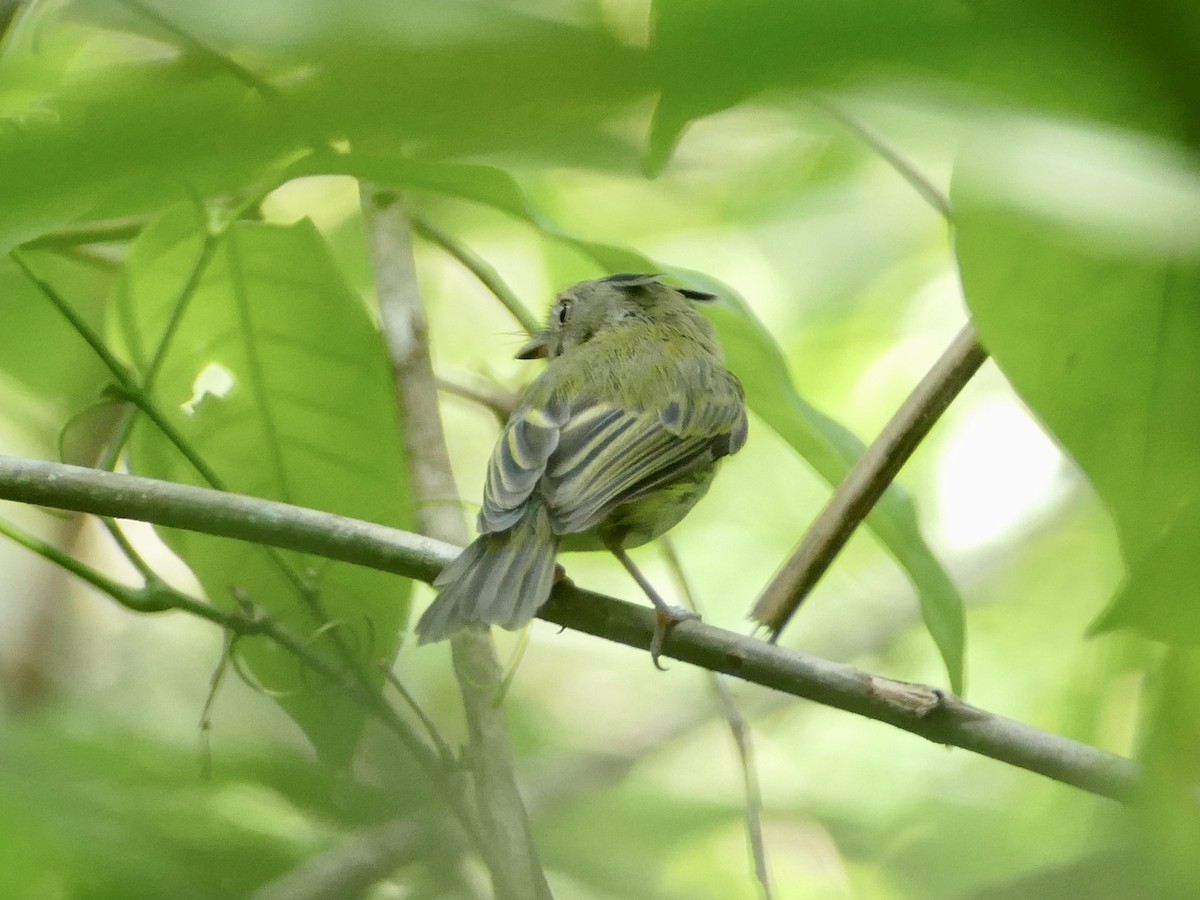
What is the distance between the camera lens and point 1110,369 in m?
1.02

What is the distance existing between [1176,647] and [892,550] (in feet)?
4.37

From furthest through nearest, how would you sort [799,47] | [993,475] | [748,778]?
[993,475]
[748,778]
[799,47]

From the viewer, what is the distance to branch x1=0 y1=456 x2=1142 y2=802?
1490 mm

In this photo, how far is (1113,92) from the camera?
0.32 metres

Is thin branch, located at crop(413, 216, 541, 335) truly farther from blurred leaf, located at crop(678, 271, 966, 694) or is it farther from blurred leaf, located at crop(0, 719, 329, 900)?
blurred leaf, located at crop(0, 719, 329, 900)

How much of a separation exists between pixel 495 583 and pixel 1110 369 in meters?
1.17

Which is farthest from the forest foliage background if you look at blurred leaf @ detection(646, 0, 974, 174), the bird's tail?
the bird's tail

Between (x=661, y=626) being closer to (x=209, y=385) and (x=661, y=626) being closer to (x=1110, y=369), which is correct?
(x=1110, y=369)

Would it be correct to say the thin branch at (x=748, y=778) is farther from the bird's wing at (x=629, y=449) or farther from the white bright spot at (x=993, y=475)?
the white bright spot at (x=993, y=475)

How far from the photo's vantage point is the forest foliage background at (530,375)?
12.8 inches

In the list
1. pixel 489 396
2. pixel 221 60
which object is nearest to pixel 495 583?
pixel 489 396

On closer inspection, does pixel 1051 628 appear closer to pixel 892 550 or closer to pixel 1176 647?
pixel 892 550

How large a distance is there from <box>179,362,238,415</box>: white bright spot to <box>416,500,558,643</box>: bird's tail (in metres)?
0.52

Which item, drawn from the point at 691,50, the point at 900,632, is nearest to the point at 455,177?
the point at 691,50
